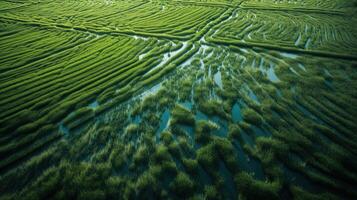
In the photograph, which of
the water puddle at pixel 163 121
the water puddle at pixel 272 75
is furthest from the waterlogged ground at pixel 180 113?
the water puddle at pixel 272 75

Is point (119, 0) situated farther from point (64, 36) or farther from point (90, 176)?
point (90, 176)

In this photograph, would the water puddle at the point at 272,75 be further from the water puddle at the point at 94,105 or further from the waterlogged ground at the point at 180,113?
the water puddle at the point at 94,105

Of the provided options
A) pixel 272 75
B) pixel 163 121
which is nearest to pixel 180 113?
pixel 163 121

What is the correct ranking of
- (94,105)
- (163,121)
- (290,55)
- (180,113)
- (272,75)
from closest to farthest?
(163,121)
(180,113)
(94,105)
(272,75)
(290,55)

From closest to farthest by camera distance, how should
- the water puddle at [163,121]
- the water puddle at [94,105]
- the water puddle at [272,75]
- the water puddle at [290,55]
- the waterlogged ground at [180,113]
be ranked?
1. the waterlogged ground at [180,113]
2. the water puddle at [163,121]
3. the water puddle at [94,105]
4. the water puddle at [272,75]
5. the water puddle at [290,55]

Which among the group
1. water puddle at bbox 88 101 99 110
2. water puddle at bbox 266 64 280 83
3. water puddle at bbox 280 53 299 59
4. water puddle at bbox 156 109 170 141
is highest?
water puddle at bbox 280 53 299 59

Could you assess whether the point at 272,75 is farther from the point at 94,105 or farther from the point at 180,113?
the point at 94,105

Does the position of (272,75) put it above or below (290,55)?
below

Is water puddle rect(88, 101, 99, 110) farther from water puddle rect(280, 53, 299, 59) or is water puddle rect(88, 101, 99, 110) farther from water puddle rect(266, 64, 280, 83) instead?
water puddle rect(280, 53, 299, 59)

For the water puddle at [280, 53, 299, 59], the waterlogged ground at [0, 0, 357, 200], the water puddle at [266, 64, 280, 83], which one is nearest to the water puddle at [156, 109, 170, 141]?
the waterlogged ground at [0, 0, 357, 200]
